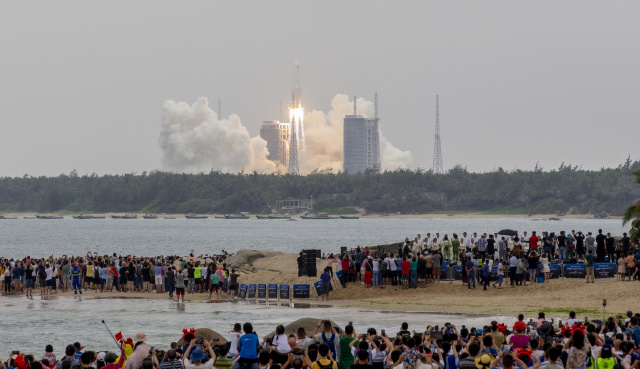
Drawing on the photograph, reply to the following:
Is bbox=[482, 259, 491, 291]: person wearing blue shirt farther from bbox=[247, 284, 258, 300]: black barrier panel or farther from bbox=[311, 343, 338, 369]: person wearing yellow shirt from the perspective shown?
bbox=[311, 343, 338, 369]: person wearing yellow shirt

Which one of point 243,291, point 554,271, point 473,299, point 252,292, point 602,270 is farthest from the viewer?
point 252,292

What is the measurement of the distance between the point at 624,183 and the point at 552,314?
534ft

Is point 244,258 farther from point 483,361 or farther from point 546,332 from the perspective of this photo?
point 483,361

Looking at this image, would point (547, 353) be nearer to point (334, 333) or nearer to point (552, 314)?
point (334, 333)

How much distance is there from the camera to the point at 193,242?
120 meters

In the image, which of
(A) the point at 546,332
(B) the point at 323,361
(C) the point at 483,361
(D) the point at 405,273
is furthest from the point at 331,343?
(D) the point at 405,273

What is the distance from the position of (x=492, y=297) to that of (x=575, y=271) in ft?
14.3

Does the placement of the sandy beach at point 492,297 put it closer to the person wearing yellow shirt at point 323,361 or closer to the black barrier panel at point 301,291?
the black barrier panel at point 301,291

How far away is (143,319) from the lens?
32.3 meters

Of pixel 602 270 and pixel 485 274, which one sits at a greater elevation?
pixel 602 270

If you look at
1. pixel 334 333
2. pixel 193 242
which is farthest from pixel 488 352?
pixel 193 242

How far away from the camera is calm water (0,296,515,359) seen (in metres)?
28.4

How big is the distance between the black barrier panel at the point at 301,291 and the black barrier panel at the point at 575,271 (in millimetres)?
10617

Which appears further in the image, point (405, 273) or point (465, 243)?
point (465, 243)
